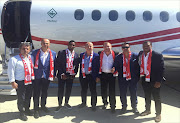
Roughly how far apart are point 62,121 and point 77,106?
3.53ft

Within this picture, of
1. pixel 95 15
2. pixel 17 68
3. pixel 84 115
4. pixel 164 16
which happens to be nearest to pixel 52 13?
pixel 95 15

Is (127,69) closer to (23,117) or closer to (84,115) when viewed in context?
(84,115)

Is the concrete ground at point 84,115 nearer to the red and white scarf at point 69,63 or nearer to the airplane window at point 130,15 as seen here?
the red and white scarf at point 69,63

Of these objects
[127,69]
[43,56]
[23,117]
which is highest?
[43,56]

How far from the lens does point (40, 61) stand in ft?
15.0

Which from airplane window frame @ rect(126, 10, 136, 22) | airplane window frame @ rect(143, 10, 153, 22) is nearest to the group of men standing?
airplane window frame @ rect(126, 10, 136, 22)

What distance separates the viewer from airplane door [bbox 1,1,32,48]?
24.6 ft

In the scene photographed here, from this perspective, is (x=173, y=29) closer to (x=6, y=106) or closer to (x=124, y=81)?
(x=124, y=81)

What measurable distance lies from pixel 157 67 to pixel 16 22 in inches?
275

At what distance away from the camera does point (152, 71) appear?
14.3ft

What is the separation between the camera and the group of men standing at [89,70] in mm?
4277

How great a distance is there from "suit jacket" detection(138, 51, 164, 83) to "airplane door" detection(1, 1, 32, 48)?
17.8 ft

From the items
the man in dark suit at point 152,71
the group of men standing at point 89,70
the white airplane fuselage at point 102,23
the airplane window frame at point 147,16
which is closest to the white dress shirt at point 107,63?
the group of men standing at point 89,70

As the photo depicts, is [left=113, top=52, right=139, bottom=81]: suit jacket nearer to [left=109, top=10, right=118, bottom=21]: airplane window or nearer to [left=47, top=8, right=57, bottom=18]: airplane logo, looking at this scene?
[left=109, top=10, right=118, bottom=21]: airplane window
